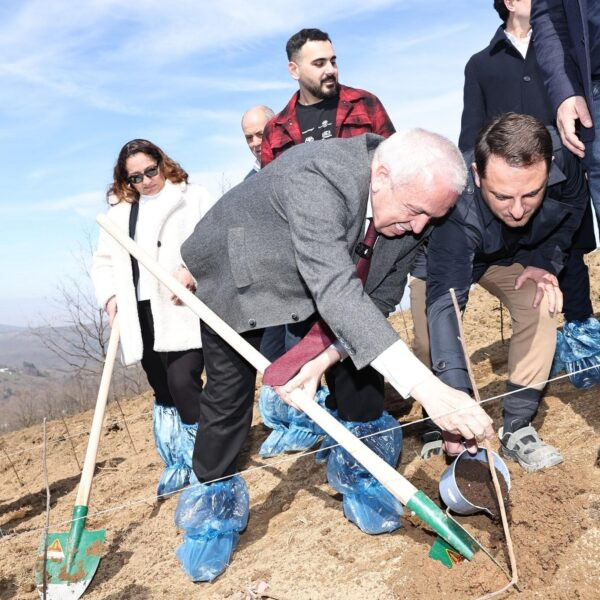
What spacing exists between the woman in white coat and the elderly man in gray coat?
30.4 inches

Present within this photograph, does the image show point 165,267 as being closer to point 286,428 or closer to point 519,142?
point 286,428

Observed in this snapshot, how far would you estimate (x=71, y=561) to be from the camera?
113 inches

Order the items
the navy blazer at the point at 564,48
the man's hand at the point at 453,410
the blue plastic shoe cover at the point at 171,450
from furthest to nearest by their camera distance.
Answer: the blue plastic shoe cover at the point at 171,450
the navy blazer at the point at 564,48
the man's hand at the point at 453,410

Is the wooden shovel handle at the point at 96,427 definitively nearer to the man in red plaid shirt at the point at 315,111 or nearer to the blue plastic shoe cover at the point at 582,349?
the man in red plaid shirt at the point at 315,111

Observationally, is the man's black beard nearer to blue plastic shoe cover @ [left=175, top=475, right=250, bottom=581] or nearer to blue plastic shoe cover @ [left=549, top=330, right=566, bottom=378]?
blue plastic shoe cover @ [left=549, top=330, right=566, bottom=378]

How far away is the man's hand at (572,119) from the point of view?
2611mm

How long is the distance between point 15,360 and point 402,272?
133 m

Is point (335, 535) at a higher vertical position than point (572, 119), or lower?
lower

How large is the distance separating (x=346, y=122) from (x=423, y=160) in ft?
6.07

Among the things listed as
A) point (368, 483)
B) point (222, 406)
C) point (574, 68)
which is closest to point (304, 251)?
point (222, 406)

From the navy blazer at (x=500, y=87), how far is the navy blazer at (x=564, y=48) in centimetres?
46

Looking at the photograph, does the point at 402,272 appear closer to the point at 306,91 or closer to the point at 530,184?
the point at 530,184

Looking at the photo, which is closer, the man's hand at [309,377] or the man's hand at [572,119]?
the man's hand at [309,377]

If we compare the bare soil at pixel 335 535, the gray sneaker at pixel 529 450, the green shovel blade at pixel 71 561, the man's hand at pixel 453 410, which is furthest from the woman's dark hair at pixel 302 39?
the green shovel blade at pixel 71 561
